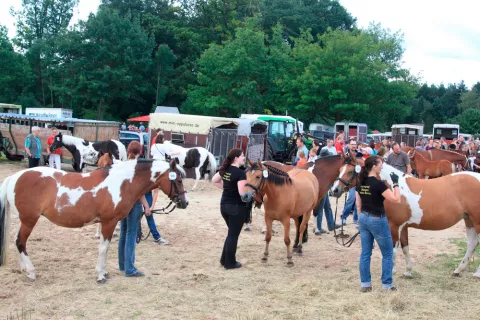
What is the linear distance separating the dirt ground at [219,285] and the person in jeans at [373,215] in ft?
1.15

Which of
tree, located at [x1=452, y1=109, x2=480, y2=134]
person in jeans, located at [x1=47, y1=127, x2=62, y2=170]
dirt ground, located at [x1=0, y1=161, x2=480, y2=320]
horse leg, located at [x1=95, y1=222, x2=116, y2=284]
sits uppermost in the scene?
tree, located at [x1=452, y1=109, x2=480, y2=134]

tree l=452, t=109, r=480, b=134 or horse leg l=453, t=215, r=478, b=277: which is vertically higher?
tree l=452, t=109, r=480, b=134

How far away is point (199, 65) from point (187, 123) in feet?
73.0

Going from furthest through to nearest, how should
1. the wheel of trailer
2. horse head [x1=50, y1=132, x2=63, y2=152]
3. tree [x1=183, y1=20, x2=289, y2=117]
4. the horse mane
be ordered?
tree [x1=183, y1=20, x2=289, y2=117] → the wheel of trailer → horse head [x1=50, y1=132, x2=63, y2=152] → the horse mane

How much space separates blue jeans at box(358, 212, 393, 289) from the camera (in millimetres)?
5703

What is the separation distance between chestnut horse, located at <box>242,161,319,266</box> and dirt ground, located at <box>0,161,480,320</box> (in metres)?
0.64

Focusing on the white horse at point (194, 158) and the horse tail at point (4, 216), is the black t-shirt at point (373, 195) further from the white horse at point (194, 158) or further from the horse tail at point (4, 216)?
the white horse at point (194, 158)

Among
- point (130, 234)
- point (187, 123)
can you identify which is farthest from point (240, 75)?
point (130, 234)

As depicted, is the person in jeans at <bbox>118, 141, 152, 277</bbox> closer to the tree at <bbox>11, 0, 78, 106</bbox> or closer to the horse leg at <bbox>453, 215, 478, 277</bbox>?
the horse leg at <bbox>453, 215, 478, 277</bbox>

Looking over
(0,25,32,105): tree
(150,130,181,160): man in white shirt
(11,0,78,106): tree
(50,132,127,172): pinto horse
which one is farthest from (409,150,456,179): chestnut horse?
(0,25,32,105): tree

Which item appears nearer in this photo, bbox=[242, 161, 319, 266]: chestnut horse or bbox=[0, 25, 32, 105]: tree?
bbox=[242, 161, 319, 266]: chestnut horse

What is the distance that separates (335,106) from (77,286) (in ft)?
91.6

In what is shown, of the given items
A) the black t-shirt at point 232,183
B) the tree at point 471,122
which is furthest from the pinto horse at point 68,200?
the tree at point 471,122

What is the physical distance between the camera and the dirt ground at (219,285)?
17.0ft
